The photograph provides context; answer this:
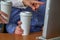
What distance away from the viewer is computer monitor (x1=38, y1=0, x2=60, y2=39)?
758mm

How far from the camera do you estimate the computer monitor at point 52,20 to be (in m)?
0.76

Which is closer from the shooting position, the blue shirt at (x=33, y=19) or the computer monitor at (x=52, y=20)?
the computer monitor at (x=52, y=20)

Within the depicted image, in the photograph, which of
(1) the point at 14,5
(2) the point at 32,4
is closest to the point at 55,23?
(2) the point at 32,4

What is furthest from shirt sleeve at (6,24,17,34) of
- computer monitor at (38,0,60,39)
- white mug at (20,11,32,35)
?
computer monitor at (38,0,60,39)

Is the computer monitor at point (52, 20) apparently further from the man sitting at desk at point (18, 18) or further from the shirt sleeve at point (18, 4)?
the shirt sleeve at point (18, 4)

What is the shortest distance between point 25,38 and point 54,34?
26 cm

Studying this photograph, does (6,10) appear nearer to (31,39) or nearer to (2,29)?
(2,29)

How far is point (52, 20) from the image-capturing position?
0.79 meters

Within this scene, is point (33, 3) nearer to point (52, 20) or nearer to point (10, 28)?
point (10, 28)

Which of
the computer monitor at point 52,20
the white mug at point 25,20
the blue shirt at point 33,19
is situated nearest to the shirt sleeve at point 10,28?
the blue shirt at point 33,19

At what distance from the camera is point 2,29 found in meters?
1.17

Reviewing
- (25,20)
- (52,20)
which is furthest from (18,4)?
(52,20)

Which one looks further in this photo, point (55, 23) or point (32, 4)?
point (32, 4)

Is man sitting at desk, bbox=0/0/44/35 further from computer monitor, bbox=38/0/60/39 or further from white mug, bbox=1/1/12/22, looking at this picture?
computer monitor, bbox=38/0/60/39
